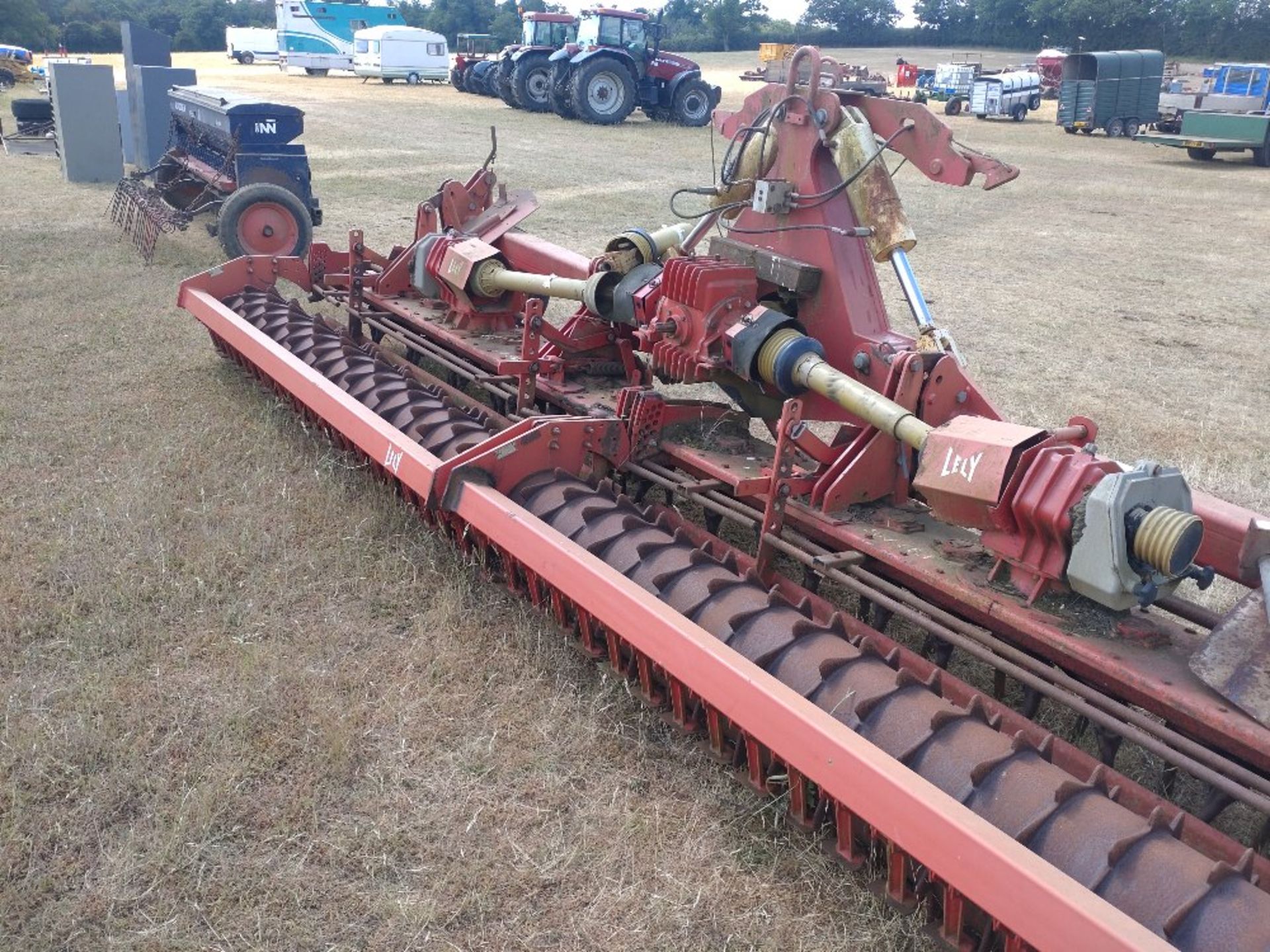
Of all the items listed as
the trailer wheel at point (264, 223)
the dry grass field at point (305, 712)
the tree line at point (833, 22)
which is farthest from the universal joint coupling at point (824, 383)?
the tree line at point (833, 22)

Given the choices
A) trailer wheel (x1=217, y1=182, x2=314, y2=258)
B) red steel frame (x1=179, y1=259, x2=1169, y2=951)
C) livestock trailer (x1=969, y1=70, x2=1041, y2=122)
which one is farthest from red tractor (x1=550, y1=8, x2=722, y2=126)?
red steel frame (x1=179, y1=259, x2=1169, y2=951)

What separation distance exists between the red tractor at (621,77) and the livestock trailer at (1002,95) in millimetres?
9348

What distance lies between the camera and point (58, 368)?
6.37 metres

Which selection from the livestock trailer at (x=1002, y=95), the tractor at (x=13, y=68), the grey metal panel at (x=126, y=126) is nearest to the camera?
the grey metal panel at (x=126, y=126)

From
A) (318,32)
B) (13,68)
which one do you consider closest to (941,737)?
(13,68)

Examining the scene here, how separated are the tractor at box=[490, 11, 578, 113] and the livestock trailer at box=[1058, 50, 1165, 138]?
11.8m

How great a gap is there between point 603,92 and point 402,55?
14.0 m

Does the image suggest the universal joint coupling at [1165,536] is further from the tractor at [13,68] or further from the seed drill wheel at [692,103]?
the tractor at [13,68]

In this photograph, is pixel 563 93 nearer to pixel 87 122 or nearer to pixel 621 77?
pixel 621 77

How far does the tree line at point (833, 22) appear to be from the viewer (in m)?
52.2

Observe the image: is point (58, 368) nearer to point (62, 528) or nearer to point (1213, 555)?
point (62, 528)

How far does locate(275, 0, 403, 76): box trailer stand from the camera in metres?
37.8

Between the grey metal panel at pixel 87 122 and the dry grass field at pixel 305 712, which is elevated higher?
the grey metal panel at pixel 87 122

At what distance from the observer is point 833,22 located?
67.1 metres
